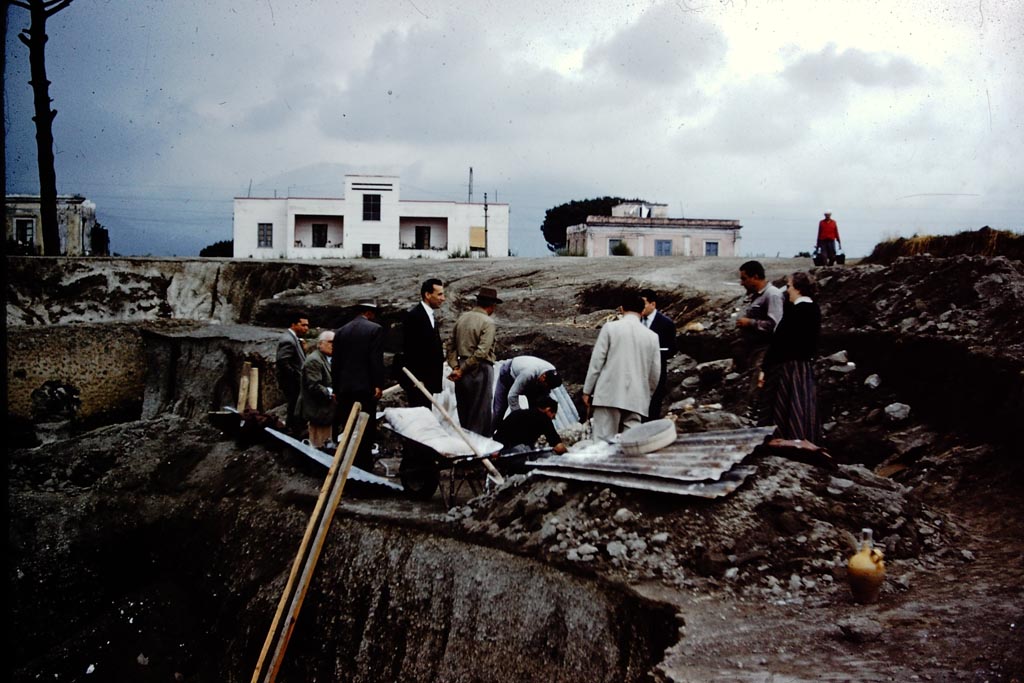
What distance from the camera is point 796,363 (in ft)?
20.4

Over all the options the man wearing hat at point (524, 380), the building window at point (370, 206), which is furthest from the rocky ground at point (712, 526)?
the building window at point (370, 206)

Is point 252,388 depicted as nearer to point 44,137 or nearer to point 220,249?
point 44,137

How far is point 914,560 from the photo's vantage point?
5223 mm

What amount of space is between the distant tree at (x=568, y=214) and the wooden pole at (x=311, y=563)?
3942 cm

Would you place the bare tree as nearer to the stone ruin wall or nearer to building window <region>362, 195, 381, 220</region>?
the stone ruin wall

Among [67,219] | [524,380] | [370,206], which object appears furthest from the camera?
[370,206]

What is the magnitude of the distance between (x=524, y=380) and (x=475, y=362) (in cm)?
59

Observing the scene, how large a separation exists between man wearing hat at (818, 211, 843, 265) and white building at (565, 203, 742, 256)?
1566 centimetres

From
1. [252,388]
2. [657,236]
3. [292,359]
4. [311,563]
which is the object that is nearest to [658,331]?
[311,563]

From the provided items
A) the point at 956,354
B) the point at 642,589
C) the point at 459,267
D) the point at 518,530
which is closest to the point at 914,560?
the point at 642,589

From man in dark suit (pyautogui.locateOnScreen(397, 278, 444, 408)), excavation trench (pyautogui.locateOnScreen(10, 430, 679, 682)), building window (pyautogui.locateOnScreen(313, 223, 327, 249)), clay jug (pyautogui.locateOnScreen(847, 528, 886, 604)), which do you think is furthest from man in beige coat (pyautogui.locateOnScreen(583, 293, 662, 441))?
building window (pyautogui.locateOnScreen(313, 223, 327, 249))

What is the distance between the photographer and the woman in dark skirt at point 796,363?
6148mm

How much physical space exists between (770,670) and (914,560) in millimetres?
1765

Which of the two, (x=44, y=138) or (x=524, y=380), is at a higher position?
(x=44, y=138)
